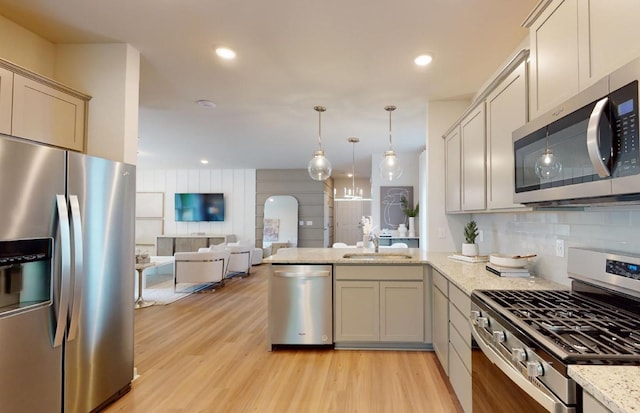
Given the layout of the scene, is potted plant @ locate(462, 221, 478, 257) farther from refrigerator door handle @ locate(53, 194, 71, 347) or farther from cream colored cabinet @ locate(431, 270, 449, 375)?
refrigerator door handle @ locate(53, 194, 71, 347)

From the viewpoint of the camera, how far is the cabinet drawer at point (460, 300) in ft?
6.31

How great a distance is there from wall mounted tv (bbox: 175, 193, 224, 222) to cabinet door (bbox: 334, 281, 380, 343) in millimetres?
6665

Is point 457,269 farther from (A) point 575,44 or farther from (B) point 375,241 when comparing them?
(A) point 575,44

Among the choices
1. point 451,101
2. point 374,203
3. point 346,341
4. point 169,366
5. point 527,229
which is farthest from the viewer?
point 374,203

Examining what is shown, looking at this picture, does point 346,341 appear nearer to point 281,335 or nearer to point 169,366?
point 281,335

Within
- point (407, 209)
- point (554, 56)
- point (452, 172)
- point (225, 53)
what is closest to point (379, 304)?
point (452, 172)

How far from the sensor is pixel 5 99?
1999mm

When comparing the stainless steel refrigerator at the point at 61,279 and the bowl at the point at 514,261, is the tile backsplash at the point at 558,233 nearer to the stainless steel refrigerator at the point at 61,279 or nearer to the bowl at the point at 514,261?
the bowl at the point at 514,261

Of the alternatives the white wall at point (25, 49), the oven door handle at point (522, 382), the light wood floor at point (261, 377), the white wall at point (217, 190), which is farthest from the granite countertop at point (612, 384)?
the white wall at point (217, 190)

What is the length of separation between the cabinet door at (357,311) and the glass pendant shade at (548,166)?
1880 mm

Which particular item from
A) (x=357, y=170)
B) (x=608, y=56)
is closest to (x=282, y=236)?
(x=357, y=170)

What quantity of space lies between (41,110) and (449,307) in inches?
127

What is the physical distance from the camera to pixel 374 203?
6.72m

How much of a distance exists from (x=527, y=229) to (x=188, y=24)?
2.90m
